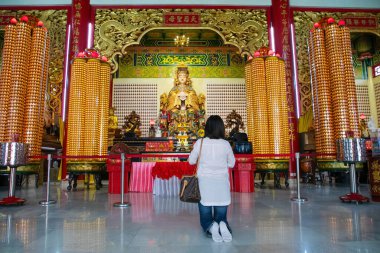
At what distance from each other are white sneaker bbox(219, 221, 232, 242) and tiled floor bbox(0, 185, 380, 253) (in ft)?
0.13

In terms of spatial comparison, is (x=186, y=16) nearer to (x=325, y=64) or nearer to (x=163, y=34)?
(x=163, y=34)

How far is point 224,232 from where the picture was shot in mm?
1901

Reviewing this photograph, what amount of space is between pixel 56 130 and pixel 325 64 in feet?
25.4

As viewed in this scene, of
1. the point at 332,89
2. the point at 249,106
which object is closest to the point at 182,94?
the point at 249,106

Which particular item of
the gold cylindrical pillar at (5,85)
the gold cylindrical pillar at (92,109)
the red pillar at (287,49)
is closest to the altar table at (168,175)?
the gold cylindrical pillar at (92,109)

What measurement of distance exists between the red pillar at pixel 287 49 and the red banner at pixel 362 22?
1700mm

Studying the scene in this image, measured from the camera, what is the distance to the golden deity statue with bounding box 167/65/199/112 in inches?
407

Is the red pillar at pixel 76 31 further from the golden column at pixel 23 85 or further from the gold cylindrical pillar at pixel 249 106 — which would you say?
the gold cylindrical pillar at pixel 249 106

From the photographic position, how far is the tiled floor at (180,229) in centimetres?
172

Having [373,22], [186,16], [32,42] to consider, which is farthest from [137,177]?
[373,22]

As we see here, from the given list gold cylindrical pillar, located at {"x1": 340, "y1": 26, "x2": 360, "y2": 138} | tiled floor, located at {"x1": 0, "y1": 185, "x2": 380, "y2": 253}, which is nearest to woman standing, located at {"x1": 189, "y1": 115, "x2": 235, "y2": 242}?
tiled floor, located at {"x1": 0, "y1": 185, "x2": 380, "y2": 253}

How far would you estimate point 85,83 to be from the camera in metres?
5.79

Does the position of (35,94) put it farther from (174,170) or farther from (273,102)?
(273,102)

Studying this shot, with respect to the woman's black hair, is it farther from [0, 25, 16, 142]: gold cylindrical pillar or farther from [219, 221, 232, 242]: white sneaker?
[0, 25, 16, 142]: gold cylindrical pillar
